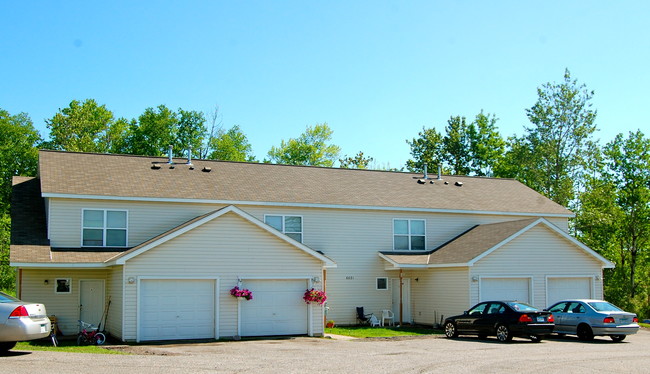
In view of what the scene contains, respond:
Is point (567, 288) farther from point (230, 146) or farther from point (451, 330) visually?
point (230, 146)

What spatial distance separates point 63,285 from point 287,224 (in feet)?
29.8

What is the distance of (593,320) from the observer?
2256 cm

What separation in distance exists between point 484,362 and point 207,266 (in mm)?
10652

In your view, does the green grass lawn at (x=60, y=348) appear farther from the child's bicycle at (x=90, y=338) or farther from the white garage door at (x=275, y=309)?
the white garage door at (x=275, y=309)

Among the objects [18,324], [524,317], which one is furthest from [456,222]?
[18,324]

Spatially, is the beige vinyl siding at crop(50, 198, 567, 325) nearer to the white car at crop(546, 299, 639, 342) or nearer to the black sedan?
the black sedan

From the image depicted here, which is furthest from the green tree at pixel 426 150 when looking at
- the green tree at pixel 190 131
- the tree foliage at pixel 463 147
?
the green tree at pixel 190 131

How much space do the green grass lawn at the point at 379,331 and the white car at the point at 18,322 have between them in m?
12.1

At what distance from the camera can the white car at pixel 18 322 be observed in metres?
15.3

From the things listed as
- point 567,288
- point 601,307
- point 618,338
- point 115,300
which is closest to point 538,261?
point 567,288

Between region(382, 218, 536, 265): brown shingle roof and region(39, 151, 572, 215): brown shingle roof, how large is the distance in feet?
6.19

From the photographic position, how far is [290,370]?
47.3 feet

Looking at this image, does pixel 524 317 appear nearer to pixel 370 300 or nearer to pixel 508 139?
pixel 370 300

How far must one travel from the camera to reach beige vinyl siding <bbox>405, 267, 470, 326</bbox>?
26902 millimetres
